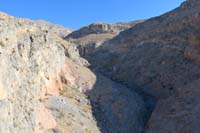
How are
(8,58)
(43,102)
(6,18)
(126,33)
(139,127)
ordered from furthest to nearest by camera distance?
(126,33)
(139,127)
(43,102)
(6,18)
(8,58)

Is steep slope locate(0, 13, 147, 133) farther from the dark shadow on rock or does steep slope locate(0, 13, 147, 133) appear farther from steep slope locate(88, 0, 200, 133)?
steep slope locate(88, 0, 200, 133)

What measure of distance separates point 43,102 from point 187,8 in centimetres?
2544

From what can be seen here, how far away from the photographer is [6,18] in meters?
21.1

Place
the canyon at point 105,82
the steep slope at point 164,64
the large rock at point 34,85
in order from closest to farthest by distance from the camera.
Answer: the large rock at point 34,85
the canyon at point 105,82
the steep slope at point 164,64

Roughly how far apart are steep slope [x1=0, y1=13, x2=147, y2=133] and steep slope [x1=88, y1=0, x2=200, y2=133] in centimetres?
198

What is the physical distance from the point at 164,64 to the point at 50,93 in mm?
11960

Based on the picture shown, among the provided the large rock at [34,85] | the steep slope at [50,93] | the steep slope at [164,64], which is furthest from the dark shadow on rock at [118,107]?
the steep slope at [164,64]

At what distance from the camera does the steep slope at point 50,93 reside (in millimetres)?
19062

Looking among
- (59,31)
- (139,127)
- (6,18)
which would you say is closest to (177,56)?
(139,127)

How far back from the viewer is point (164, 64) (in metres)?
33.4

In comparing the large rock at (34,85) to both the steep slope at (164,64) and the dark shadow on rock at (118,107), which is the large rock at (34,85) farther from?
the steep slope at (164,64)

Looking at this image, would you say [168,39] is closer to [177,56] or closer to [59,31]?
[177,56]

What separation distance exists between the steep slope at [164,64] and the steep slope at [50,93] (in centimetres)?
198

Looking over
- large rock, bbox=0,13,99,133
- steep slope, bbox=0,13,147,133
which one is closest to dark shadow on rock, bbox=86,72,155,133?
steep slope, bbox=0,13,147,133
